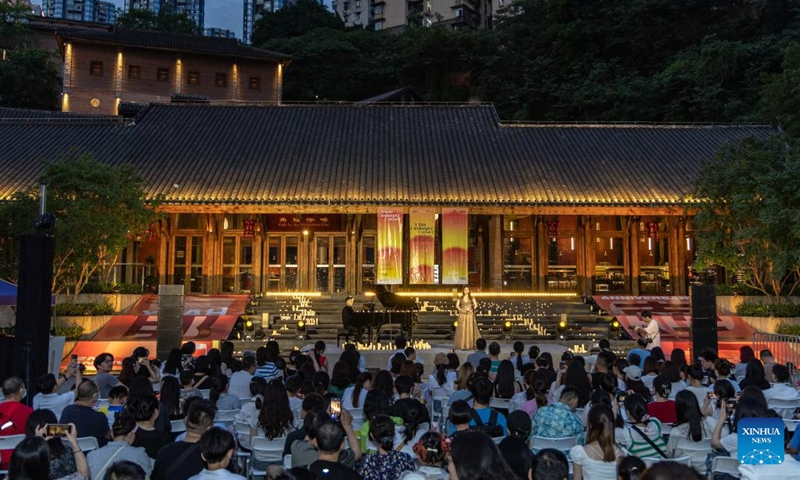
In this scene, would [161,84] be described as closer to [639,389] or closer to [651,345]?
[651,345]

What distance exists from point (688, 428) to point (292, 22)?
56.7 m

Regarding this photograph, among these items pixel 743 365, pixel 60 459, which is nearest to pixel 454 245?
pixel 743 365

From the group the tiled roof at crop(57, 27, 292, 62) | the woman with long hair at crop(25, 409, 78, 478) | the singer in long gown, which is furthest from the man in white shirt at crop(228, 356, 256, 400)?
the tiled roof at crop(57, 27, 292, 62)

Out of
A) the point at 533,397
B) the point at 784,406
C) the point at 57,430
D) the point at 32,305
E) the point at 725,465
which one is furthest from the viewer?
the point at 32,305

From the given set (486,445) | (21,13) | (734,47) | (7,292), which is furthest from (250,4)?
(486,445)

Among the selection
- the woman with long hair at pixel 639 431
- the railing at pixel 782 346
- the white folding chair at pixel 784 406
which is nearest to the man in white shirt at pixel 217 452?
the woman with long hair at pixel 639 431

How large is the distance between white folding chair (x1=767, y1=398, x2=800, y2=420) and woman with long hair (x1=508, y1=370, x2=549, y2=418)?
2919 millimetres

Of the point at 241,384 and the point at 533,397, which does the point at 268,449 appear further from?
the point at 533,397

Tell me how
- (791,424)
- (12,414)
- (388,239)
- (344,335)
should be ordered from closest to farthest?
(12,414) < (791,424) < (344,335) < (388,239)

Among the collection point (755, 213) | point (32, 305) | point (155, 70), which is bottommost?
point (32, 305)

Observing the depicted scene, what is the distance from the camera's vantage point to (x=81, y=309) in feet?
64.4

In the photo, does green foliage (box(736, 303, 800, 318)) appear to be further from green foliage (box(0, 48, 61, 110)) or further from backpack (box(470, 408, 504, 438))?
green foliage (box(0, 48, 61, 110))

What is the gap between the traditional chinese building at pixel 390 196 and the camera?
22266 millimetres

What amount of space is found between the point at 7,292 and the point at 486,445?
12.2 meters
